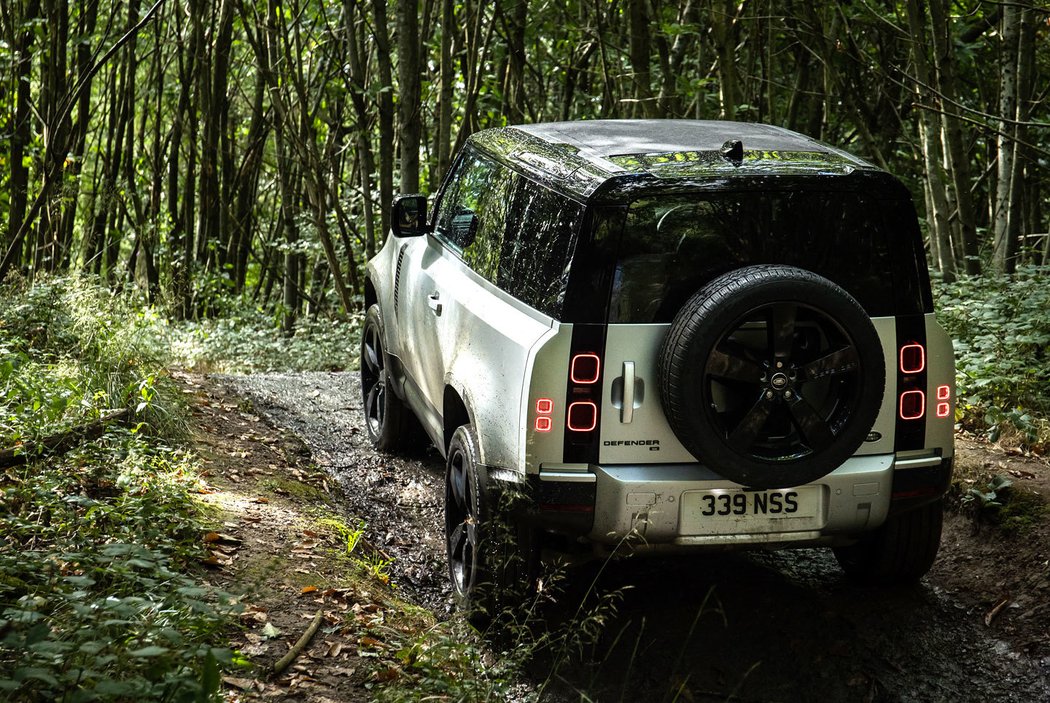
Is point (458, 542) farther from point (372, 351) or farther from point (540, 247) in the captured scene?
point (372, 351)

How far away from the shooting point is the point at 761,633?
4.36 meters

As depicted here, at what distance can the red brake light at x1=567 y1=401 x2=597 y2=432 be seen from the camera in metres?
3.85

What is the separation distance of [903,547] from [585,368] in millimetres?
1731

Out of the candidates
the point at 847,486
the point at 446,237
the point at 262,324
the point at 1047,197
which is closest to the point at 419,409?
the point at 446,237

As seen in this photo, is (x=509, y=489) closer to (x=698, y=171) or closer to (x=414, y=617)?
(x=414, y=617)

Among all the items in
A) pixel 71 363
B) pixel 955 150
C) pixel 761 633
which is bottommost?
pixel 761 633

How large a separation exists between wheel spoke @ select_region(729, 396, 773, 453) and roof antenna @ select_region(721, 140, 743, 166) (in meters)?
0.98

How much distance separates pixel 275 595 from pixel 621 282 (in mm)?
1871

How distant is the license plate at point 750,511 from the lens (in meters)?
3.95

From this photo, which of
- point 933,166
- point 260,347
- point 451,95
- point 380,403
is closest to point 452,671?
point 380,403

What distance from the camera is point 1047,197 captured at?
1650 centimetres

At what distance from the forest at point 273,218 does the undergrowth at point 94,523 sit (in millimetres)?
16

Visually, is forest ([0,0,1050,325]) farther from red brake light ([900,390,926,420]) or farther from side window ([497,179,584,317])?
side window ([497,179,584,317])

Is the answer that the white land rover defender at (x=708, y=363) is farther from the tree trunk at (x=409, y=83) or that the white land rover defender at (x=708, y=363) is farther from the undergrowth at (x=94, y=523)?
the tree trunk at (x=409, y=83)
